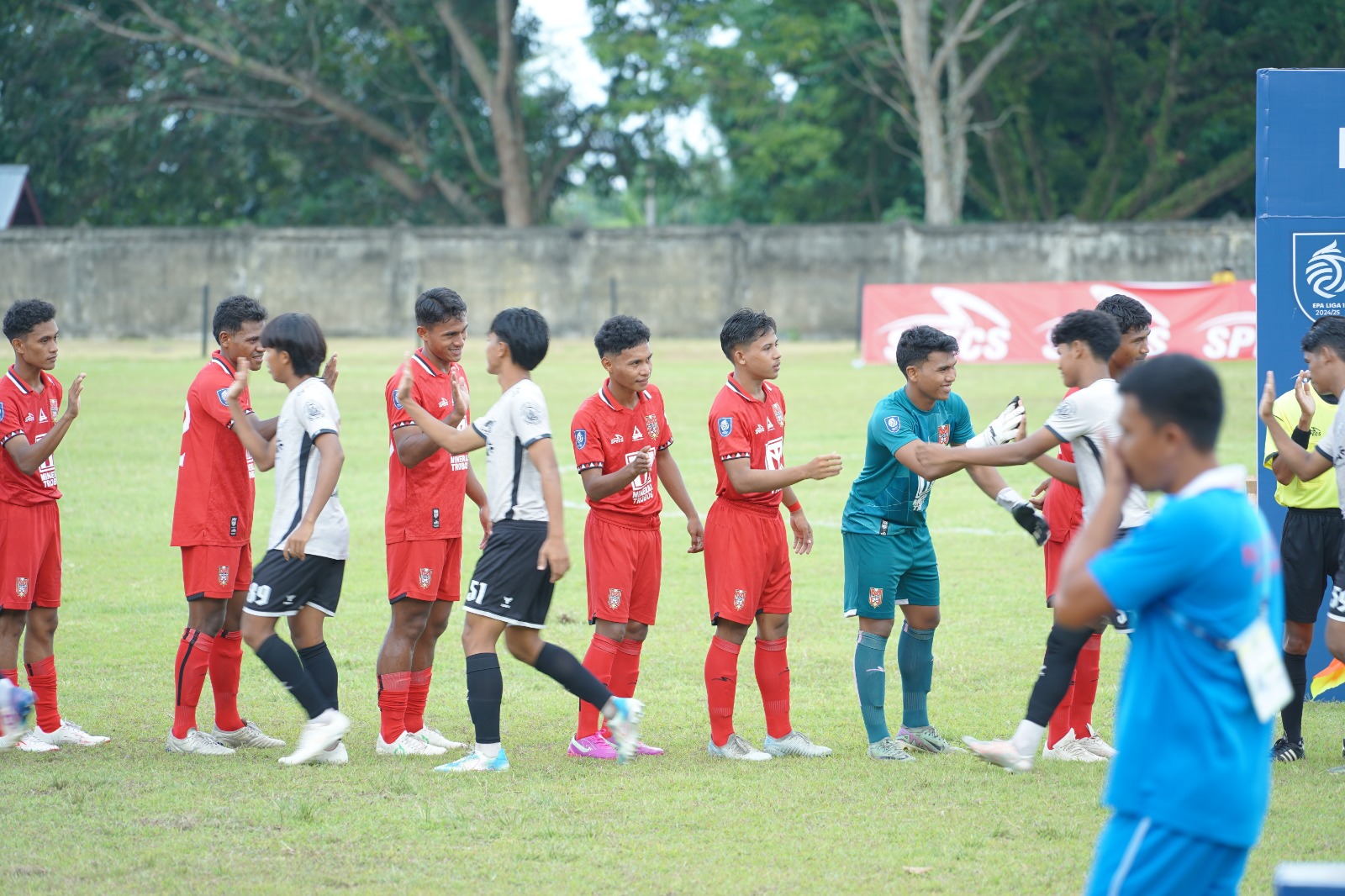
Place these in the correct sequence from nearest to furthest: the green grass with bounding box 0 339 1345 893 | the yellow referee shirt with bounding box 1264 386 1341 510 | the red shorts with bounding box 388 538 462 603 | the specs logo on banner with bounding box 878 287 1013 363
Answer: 1. the green grass with bounding box 0 339 1345 893
2. the red shorts with bounding box 388 538 462 603
3. the yellow referee shirt with bounding box 1264 386 1341 510
4. the specs logo on banner with bounding box 878 287 1013 363

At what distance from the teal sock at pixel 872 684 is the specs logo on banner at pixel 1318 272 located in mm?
3510

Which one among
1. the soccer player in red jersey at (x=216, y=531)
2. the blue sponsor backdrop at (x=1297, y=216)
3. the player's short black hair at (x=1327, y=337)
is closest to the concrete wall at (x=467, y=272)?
the blue sponsor backdrop at (x=1297, y=216)

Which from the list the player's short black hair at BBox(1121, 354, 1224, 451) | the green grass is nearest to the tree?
the green grass

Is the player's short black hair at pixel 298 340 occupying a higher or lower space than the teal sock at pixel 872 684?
higher

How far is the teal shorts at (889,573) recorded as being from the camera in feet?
21.4

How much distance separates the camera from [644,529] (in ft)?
22.1

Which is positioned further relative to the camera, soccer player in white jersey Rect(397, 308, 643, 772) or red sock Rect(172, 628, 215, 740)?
red sock Rect(172, 628, 215, 740)

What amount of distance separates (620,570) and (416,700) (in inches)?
47.4

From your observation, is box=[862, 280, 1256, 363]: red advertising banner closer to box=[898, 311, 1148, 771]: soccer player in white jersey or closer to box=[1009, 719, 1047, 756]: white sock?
box=[898, 311, 1148, 771]: soccer player in white jersey

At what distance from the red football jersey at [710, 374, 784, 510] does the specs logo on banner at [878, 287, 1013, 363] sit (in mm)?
21415

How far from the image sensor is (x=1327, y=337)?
253 inches

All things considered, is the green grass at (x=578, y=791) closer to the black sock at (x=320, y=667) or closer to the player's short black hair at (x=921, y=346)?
the black sock at (x=320, y=667)

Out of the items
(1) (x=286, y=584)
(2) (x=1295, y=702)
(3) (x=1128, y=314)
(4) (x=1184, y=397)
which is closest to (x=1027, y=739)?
(2) (x=1295, y=702)

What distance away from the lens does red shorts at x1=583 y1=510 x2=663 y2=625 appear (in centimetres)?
663
